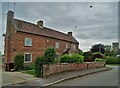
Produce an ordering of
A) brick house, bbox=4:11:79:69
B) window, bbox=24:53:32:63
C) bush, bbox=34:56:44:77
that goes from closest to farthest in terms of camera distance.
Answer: bush, bbox=34:56:44:77 < brick house, bbox=4:11:79:69 < window, bbox=24:53:32:63

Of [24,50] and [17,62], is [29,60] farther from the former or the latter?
[17,62]

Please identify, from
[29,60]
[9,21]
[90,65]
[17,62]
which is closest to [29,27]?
[9,21]

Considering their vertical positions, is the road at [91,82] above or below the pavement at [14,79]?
below

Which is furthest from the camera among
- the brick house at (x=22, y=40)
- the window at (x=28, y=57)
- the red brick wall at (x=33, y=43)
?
the window at (x=28, y=57)

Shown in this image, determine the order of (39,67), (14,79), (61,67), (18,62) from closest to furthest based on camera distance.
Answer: (14,79), (39,67), (61,67), (18,62)

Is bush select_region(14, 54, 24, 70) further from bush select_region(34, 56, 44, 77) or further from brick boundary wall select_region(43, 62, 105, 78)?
bush select_region(34, 56, 44, 77)

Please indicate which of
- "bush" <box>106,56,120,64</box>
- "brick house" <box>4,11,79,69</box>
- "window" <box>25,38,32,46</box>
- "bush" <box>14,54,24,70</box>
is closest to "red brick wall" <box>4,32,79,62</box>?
"brick house" <box>4,11,79,69</box>

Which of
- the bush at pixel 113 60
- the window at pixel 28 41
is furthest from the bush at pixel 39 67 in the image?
the bush at pixel 113 60

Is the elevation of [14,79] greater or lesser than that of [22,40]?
lesser

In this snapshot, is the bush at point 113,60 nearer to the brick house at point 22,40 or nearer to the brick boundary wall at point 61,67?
the brick house at point 22,40

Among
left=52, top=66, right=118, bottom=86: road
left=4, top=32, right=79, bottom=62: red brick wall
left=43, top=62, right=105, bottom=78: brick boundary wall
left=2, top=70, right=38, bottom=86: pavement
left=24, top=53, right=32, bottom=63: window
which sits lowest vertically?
left=52, top=66, right=118, bottom=86: road

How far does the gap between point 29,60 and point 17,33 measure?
4565 mm

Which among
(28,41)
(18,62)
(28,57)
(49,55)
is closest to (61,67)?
(49,55)

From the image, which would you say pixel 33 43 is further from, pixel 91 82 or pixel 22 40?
pixel 91 82
